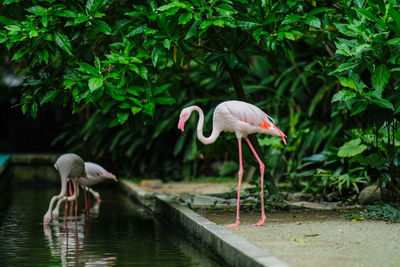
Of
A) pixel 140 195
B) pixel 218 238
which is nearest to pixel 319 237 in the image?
pixel 218 238

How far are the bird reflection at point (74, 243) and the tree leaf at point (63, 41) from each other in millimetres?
2269

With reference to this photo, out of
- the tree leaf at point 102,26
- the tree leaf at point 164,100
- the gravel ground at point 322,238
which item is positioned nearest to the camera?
the gravel ground at point 322,238

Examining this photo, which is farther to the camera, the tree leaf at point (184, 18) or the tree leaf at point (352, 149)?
the tree leaf at point (352, 149)

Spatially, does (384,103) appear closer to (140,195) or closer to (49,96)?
(49,96)

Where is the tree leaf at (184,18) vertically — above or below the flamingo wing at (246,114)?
above

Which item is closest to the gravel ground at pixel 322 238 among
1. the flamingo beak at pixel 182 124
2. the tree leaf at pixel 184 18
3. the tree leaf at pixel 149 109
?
the flamingo beak at pixel 182 124

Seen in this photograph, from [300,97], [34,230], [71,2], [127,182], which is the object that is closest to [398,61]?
[71,2]

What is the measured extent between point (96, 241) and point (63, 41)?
2.41 metres

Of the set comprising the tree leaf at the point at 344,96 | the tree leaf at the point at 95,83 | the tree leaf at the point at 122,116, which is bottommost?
the tree leaf at the point at 122,116

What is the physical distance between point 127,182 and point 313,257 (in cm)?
1161

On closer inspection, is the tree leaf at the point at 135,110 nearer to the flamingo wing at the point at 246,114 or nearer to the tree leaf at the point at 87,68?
the tree leaf at the point at 87,68

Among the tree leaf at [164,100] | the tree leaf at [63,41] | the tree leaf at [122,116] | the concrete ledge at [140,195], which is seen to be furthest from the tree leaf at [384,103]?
the concrete ledge at [140,195]

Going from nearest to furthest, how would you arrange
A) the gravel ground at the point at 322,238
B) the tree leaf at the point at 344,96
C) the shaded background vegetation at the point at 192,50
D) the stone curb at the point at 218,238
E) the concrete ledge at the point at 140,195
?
the stone curb at the point at 218,238 < the gravel ground at the point at 322,238 < the tree leaf at the point at 344,96 < the shaded background vegetation at the point at 192,50 < the concrete ledge at the point at 140,195

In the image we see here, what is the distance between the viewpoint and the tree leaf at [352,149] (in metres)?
11.8
